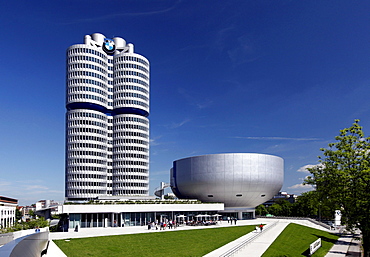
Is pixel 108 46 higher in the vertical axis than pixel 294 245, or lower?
higher

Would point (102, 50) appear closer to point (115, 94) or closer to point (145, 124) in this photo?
point (115, 94)

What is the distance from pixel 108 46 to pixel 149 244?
98892mm

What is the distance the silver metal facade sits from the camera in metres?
86.4

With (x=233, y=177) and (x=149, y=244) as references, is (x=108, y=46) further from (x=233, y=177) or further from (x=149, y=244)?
(x=149, y=244)

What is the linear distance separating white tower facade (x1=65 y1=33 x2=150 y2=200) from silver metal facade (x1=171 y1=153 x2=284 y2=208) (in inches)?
1162

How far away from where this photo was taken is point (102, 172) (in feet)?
369

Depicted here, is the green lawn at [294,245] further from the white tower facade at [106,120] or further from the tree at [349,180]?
the white tower facade at [106,120]

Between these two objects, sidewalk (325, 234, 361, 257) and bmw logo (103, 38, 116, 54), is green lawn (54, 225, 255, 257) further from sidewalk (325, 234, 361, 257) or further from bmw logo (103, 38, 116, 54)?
bmw logo (103, 38, 116, 54)

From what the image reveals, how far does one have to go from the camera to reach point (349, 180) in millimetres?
42000

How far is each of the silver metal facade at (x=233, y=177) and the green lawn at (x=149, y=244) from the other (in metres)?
37.4

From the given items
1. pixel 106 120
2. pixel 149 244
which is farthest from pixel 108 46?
pixel 149 244

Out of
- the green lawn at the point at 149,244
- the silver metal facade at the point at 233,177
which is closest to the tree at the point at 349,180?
the green lawn at the point at 149,244

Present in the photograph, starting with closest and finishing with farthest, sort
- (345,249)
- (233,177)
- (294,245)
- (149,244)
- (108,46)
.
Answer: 1. (149,244)
2. (345,249)
3. (294,245)
4. (233,177)
5. (108,46)

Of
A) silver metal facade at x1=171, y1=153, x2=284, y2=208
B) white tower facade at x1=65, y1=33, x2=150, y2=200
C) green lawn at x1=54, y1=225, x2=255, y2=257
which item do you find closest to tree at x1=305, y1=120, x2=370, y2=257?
green lawn at x1=54, y1=225, x2=255, y2=257
